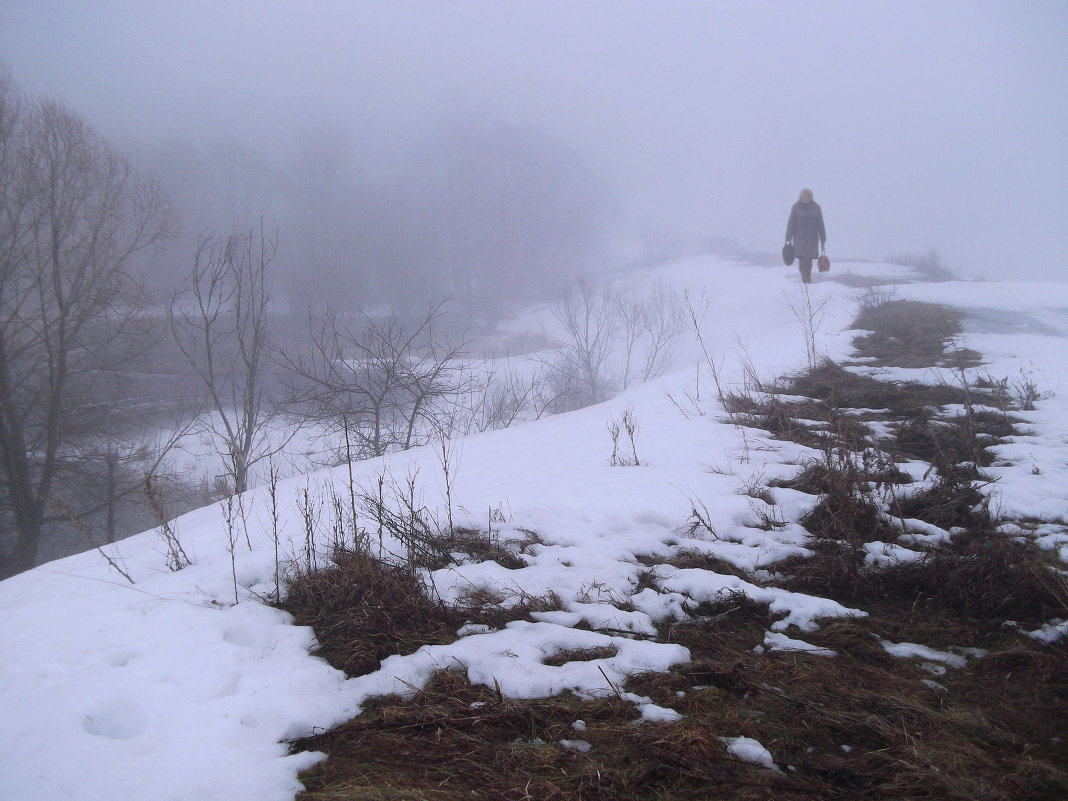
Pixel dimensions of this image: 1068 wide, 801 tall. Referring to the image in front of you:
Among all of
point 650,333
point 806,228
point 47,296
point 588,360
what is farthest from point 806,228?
point 47,296

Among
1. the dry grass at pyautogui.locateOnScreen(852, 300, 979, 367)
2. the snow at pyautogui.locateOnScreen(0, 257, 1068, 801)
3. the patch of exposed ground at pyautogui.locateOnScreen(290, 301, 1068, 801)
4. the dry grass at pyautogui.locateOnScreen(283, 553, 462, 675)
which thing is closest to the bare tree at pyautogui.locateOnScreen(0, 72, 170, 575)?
the snow at pyautogui.locateOnScreen(0, 257, 1068, 801)

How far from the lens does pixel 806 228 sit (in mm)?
12883

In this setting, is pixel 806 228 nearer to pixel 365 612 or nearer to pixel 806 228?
pixel 806 228

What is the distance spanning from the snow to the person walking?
312 inches

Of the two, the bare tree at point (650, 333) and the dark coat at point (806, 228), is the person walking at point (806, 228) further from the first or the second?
the bare tree at point (650, 333)

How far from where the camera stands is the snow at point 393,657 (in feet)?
6.54

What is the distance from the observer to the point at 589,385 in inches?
939

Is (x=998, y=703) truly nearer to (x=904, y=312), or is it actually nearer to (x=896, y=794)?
(x=896, y=794)

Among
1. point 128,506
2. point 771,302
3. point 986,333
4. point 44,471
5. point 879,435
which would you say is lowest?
point 128,506

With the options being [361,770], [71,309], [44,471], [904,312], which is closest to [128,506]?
[44,471]

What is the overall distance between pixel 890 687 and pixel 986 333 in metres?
9.62

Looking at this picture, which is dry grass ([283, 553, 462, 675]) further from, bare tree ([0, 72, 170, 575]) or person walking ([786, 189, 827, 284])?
bare tree ([0, 72, 170, 575])

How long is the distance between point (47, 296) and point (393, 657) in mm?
17945

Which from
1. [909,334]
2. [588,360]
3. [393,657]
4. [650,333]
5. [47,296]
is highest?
[47,296]
